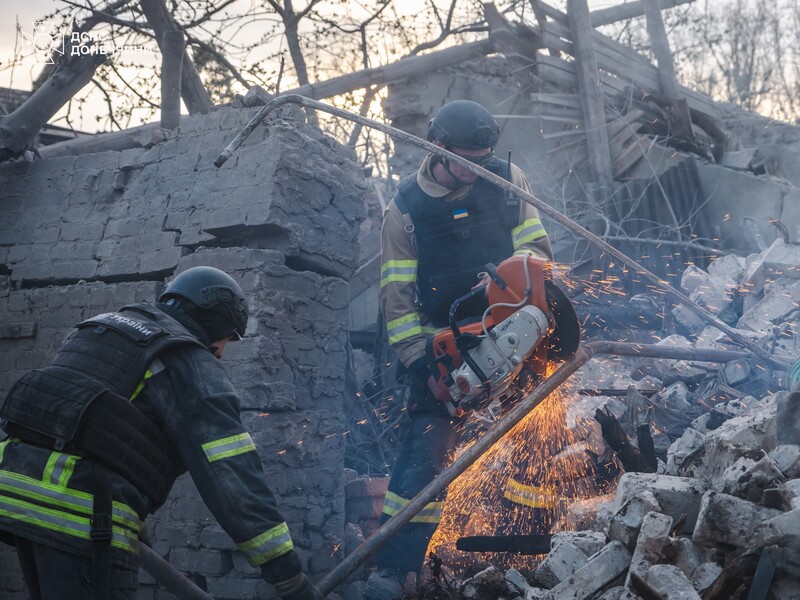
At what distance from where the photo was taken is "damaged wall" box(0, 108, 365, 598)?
184 inches

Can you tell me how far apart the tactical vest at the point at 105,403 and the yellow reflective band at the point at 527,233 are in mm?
2298

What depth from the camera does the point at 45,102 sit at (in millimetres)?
6336

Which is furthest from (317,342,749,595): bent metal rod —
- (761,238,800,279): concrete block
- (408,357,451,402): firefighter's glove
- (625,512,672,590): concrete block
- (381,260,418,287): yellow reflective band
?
(761,238,800,279): concrete block

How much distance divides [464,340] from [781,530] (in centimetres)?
186

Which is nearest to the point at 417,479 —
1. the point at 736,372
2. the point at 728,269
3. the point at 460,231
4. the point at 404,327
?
the point at 404,327

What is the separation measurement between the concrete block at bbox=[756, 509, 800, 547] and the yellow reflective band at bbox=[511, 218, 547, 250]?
2215 millimetres

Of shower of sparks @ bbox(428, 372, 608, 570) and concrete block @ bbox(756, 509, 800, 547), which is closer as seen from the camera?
concrete block @ bbox(756, 509, 800, 547)

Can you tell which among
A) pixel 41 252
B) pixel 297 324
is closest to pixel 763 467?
pixel 297 324

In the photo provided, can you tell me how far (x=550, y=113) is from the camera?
8.84 meters

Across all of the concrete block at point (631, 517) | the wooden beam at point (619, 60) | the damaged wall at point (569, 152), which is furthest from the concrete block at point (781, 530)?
the wooden beam at point (619, 60)

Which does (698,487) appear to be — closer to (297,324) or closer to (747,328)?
(297,324)

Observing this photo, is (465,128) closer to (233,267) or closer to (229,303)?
(233,267)

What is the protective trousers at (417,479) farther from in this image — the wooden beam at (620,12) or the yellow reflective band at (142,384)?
the wooden beam at (620,12)

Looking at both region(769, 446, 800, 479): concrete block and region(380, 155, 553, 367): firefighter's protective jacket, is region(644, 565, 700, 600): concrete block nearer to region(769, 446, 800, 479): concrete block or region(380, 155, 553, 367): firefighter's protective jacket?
region(769, 446, 800, 479): concrete block
